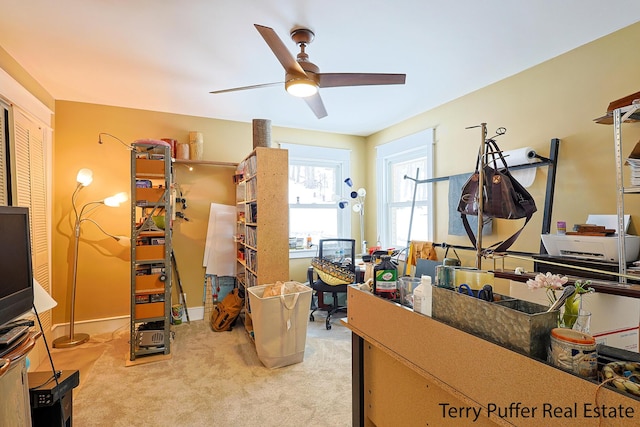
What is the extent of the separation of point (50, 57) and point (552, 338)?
3500mm

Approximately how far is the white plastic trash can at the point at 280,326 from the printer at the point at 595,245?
6.06ft

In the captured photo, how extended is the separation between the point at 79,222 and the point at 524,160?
14.0ft

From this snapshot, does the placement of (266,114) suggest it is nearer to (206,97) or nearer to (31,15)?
(206,97)

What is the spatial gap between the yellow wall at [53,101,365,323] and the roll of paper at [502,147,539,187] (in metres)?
3.01

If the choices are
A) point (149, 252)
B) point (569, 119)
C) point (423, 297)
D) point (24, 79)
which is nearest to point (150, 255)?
point (149, 252)

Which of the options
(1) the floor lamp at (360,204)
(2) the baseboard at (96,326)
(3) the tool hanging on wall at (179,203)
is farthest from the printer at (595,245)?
(2) the baseboard at (96,326)

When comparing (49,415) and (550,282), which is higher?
(550,282)

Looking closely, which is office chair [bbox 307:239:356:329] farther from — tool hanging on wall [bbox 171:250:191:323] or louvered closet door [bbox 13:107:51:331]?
louvered closet door [bbox 13:107:51:331]

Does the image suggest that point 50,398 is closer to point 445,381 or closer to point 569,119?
point 445,381

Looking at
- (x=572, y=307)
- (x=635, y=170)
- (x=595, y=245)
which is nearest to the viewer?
(x=572, y=307)

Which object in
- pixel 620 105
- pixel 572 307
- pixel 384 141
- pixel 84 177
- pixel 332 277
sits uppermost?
pixel 384 141

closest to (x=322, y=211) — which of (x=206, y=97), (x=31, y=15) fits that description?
(x=206, y=97)

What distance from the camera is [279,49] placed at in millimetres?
1711

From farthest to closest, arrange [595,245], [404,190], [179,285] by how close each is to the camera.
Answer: [404,190] → [179,285] → [595,245]
